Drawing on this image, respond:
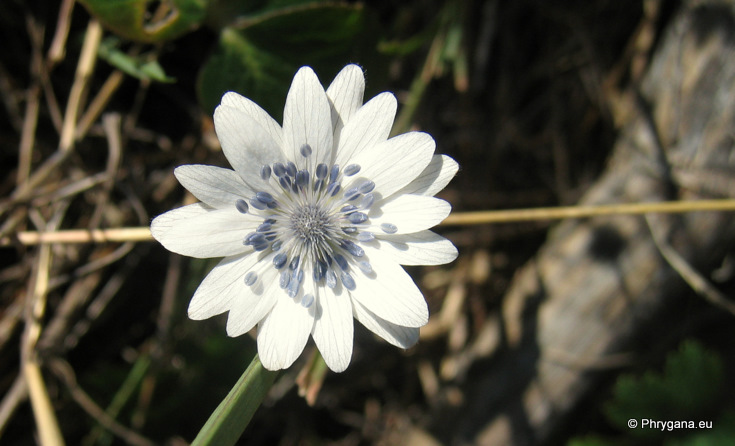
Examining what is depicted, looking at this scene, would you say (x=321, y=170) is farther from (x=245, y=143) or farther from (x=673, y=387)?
(x=673, y=387)

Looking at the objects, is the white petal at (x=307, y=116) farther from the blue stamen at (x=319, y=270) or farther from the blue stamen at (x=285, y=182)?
the blue stamen at (x=319, y=270)

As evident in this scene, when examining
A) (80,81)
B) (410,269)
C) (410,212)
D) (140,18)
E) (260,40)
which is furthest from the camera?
(410,269)

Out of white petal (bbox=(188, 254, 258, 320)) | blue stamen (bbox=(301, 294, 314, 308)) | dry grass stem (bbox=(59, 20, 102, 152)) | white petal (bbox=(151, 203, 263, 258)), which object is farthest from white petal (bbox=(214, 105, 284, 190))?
dry grass stem (bbox=(59, 20, 102, 152))

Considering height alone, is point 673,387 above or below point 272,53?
below

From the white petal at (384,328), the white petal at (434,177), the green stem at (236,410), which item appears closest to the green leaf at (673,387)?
the white petal at (384,328)

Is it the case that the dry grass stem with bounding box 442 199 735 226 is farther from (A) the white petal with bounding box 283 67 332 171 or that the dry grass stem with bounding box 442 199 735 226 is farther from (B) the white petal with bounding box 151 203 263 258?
(B) the white petal with bounding box 151 203 263 258

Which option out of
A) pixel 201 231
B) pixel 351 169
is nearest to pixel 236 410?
pixel 201 231

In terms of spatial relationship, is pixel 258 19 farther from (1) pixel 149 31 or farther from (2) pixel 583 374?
(2) pixel 583 374

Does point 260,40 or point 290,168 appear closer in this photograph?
point 290,168
